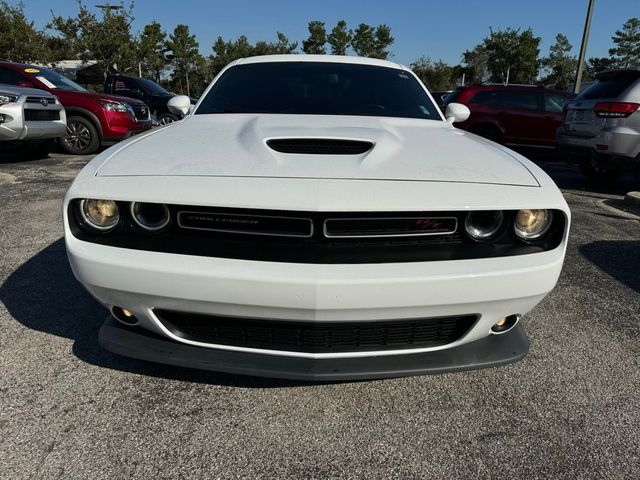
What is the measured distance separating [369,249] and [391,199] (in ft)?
0.64

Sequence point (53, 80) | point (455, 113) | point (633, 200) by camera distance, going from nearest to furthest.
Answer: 1. point (455, 113)
2. point (633, 200)
3. point (53, 80)

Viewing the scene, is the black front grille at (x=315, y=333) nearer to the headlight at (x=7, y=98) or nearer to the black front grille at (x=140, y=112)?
the headlight at (x=7, y=98)

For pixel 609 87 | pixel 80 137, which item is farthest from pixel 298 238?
pixel 80 137

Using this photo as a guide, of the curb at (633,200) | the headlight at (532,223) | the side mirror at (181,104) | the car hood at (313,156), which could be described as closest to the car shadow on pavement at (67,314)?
the car hood at (313,156)

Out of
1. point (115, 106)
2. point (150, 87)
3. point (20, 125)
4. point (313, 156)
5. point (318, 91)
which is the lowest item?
point (20, 125)

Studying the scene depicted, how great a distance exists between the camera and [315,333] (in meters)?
1.70

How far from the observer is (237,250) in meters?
1.64

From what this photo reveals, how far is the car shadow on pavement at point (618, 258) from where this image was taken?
3.59 m

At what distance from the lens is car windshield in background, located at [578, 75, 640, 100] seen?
648 centimetres

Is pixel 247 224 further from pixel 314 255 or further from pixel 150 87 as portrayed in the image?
pixel 150 87

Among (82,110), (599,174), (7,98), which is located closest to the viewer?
(7,98)

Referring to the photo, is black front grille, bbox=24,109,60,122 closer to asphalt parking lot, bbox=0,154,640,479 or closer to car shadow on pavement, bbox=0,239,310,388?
car shadow on pavement, bbox=0,239,310,388

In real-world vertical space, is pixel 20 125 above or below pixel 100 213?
below

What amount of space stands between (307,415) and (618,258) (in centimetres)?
340
